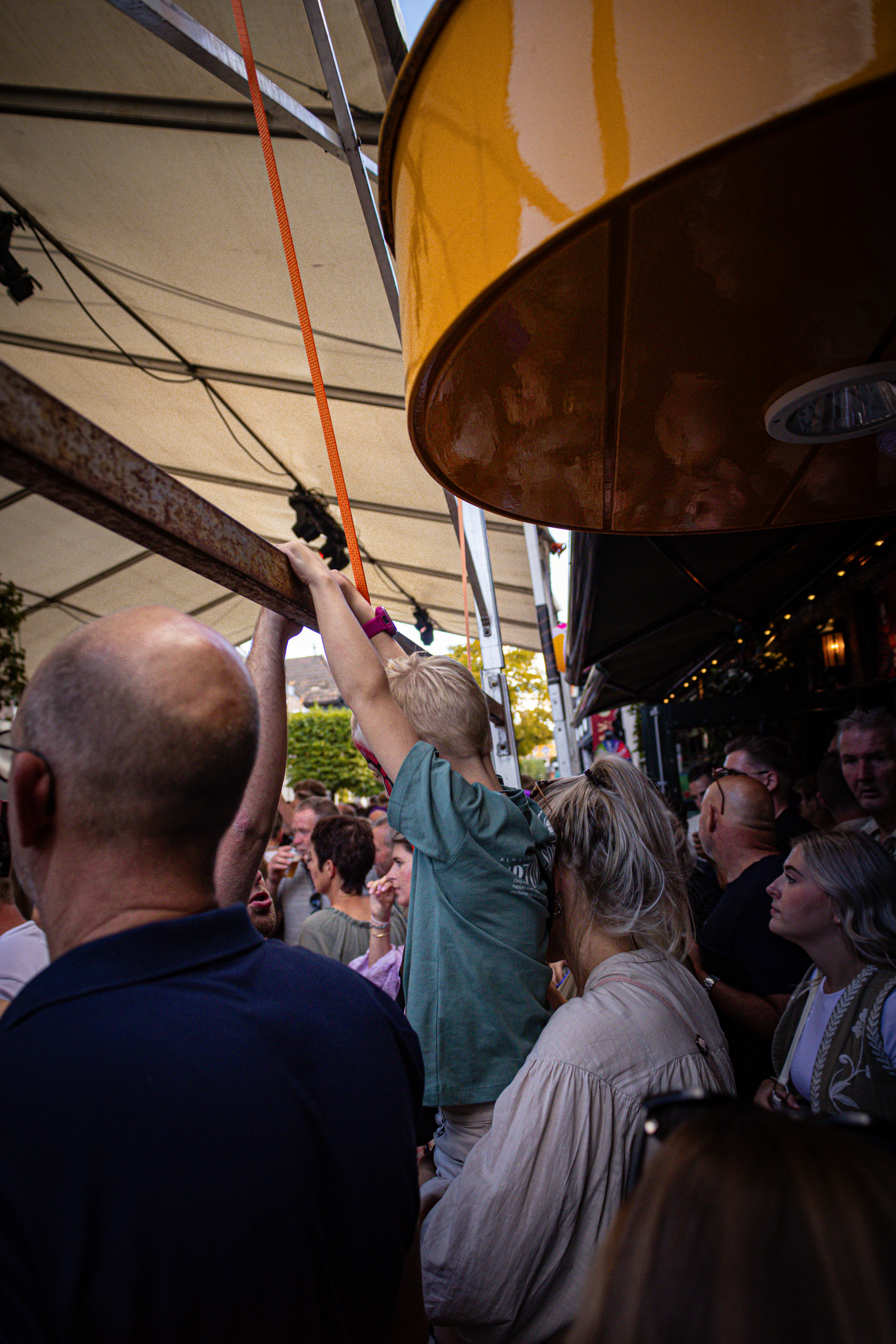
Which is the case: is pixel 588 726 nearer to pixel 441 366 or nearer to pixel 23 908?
pixel 23 908

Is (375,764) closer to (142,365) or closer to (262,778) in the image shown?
(262,778)

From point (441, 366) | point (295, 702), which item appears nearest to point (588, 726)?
point (441, 366)

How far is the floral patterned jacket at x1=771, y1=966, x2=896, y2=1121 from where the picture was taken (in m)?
1.99

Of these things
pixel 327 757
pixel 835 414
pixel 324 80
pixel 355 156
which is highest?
pixel 324 80

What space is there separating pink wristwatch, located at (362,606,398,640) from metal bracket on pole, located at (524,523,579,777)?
4.96 m

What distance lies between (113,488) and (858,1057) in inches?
87.0

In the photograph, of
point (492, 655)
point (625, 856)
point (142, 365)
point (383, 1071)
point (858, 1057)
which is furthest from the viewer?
point (142, 365)

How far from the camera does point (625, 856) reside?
1.85 meters

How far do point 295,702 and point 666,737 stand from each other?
3772 centimetres

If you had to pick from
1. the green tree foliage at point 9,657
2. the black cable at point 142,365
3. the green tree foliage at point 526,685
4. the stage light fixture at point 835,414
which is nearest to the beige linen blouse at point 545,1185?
the stage light fixture at point 835,414

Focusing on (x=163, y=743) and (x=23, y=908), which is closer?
(x=163, y=743)

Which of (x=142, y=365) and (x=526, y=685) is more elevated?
(x=142, y=365)

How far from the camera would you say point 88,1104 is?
0.73 m

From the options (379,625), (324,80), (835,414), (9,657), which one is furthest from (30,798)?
(9,657)
